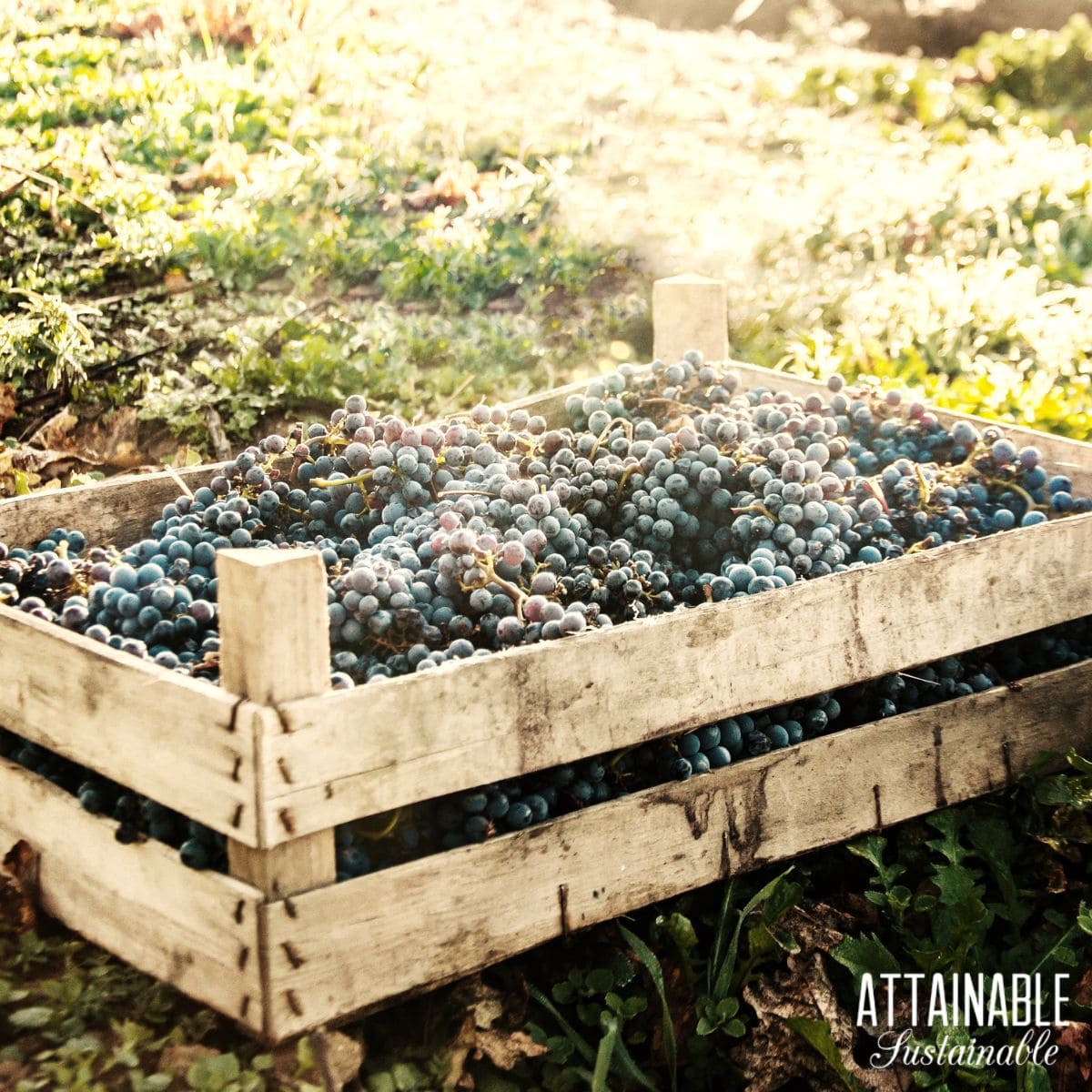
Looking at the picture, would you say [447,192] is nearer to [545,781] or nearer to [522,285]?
[522,285]

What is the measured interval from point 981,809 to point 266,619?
1.52 meters

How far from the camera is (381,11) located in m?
8.45

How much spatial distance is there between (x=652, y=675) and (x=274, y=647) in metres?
0.60

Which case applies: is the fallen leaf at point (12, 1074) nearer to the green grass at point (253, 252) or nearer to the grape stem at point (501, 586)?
the grape stem at point (501, 586)

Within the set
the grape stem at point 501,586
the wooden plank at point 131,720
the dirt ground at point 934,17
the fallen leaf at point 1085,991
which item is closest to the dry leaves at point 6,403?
the wooden plank at point 131,720

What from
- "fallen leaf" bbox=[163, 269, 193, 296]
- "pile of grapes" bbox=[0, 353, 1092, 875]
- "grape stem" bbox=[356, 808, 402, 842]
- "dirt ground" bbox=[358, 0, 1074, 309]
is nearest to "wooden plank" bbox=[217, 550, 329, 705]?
"pile of grapes" bbox=[0, 353, 1092, 875]

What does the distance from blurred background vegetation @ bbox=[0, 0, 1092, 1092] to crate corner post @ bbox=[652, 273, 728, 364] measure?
0.99 metres

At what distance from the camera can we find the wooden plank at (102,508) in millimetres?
2404

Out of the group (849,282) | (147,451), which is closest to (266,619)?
(147,451)

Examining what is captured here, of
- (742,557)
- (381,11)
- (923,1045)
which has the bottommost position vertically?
(923,1045)

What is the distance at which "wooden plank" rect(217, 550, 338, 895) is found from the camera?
1.61 metres

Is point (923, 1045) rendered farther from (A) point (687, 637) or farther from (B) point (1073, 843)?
(A) point (687, 637)

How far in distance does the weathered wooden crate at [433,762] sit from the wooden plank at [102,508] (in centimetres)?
1

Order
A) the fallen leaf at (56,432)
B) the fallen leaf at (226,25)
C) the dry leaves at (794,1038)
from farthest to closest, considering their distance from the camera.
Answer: the fallen leaf at (226,25) → the fallen leaf at (56,432) → the dry leaves at (794,1038)
